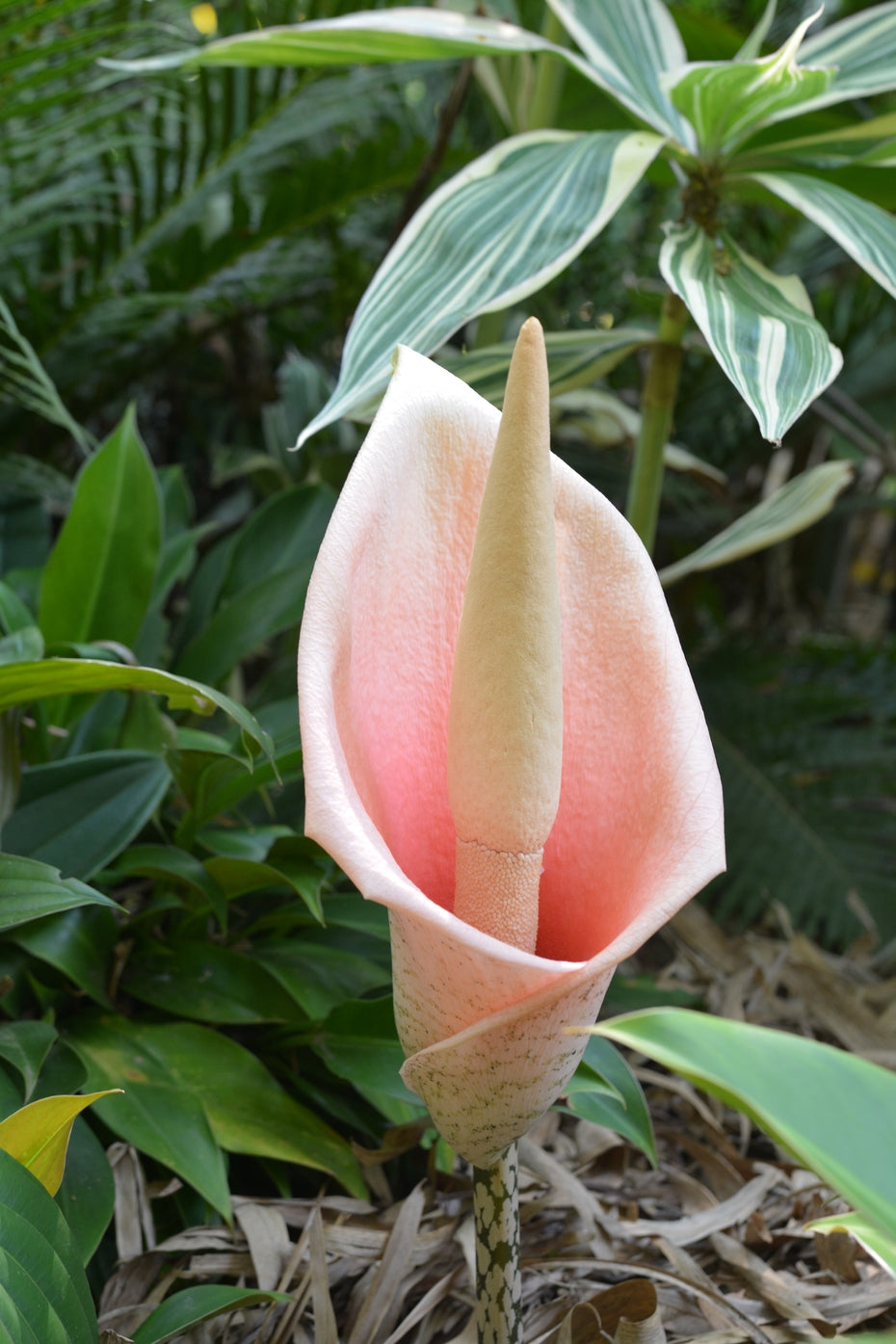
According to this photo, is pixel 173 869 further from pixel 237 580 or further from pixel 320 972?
pixel 237 580

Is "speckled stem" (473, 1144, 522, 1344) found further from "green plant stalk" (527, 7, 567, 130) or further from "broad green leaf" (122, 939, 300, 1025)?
"green plant stalk" (527, 7, 567, 130)

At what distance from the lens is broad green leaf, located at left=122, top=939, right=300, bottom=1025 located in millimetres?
568

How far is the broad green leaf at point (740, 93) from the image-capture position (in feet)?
1.75

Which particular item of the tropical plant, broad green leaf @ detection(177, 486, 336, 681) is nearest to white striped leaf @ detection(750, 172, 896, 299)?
the tropical plant

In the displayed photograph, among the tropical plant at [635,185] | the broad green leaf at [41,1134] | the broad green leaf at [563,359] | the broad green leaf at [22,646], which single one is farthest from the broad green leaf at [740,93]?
the broad green leaf at [41,1134]

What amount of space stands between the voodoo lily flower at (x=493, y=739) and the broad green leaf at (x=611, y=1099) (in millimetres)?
140

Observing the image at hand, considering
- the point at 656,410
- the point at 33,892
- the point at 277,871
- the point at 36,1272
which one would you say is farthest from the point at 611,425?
the point at 36,1272

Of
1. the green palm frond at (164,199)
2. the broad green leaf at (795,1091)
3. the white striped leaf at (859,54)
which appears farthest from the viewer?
the green palm frond at (164,199)

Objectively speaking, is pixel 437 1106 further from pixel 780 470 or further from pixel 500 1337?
pixel 780 470

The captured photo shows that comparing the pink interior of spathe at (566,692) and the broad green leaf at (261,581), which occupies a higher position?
the pink interior of spathe at (566,692)

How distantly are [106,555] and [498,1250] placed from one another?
20.0 inches

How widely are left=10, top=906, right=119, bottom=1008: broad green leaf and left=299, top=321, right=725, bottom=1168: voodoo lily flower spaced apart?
0.23m

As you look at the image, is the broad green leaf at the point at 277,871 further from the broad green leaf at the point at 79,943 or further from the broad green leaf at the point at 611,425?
the broad green leaf at the point at 611,425

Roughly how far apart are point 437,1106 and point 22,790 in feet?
1.12
